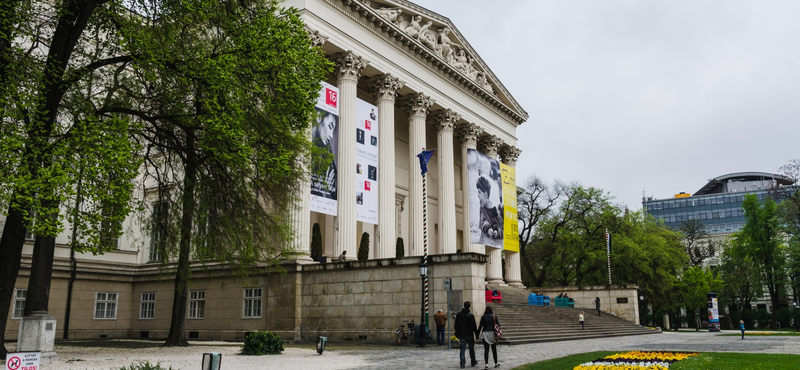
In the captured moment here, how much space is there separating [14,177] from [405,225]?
33.0 meters

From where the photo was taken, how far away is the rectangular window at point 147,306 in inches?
1474

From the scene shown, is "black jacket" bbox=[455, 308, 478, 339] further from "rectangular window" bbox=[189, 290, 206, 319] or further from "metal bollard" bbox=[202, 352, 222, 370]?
"rectangular window" bbox=[189, 290, 206, 319]

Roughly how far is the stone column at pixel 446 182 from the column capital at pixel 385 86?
7001 millimetres

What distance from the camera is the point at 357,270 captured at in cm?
2881

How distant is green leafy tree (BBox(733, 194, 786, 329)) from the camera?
61.5 metres

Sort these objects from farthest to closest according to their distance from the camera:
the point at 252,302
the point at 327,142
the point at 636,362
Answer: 1. the point at 327,142
2. the point at 252,302
3. the point at 636,362

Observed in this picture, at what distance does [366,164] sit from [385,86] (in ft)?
19.1

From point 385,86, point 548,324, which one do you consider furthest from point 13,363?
point 385,86

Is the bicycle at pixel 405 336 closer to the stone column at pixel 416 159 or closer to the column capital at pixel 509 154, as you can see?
the stone column at pixel 416 159

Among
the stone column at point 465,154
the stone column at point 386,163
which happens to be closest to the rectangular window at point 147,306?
the stone column at point 386,163

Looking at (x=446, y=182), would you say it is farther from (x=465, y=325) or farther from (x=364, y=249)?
(x=465, y=325)

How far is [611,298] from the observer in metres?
44.3

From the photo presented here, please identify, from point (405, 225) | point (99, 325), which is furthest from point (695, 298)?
point (99, 325)

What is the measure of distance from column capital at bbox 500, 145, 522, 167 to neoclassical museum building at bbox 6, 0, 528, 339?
251cm
